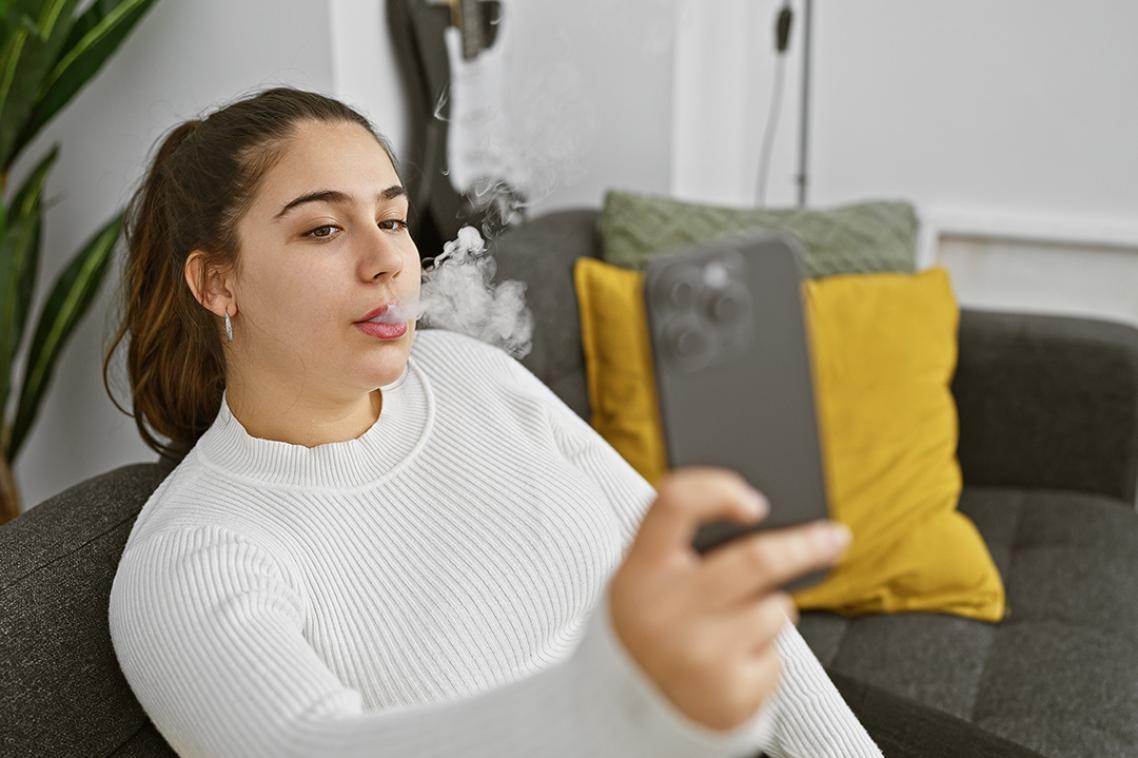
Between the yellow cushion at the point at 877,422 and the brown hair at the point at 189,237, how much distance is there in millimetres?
751

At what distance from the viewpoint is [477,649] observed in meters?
1.05

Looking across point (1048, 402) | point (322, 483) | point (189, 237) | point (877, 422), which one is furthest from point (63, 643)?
point (1048, 402)

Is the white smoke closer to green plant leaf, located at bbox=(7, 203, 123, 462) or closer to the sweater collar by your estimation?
the sweater collar

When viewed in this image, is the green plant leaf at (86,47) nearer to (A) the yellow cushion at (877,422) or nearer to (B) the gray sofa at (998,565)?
(B) the gray sofa at (998,565)

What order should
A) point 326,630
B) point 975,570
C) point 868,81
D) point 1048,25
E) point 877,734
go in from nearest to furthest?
1. point 326,630
2. point 877,734
3. point 975,570
4. point 1048,25
5. point 868,81

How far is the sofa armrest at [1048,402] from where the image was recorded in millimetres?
2051

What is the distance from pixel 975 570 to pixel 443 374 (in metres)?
0.94

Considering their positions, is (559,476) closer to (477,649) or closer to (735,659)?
(477,649)

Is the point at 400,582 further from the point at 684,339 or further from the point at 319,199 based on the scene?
the point at 684,339

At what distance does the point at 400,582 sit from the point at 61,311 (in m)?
1.10

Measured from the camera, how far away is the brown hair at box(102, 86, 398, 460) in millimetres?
1119

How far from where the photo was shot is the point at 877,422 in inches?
73.2

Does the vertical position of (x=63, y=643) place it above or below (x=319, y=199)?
below

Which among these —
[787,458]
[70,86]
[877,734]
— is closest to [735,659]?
[787,458]
